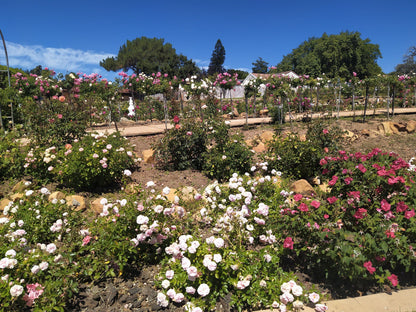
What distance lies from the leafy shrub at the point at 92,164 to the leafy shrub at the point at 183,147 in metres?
0.94

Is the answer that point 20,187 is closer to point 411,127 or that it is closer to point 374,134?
point 374,134

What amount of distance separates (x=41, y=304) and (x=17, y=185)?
3.41 meters

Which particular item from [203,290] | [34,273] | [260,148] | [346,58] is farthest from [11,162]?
[346,58]

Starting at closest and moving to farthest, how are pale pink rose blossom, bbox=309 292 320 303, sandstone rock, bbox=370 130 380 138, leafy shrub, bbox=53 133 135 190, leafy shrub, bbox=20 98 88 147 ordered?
pale pink rose blossom, bbox=309 292 320 303, leafy shrub, bbox=53 133 135 190, leafy shrub, bbox=20 98 88 147, sandstone rock, bbox=370 130 380 138

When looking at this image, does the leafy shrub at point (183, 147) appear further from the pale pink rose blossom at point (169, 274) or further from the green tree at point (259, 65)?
the green tree at point (259, 65)

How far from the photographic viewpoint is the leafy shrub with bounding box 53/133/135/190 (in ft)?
14.2

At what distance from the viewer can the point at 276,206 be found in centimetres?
302

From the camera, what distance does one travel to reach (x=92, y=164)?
4324mm

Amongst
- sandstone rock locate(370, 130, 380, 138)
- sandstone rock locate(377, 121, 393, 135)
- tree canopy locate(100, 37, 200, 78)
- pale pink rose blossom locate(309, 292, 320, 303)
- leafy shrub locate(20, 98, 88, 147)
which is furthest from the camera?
tree canopy locate(100, 37, 200, 78)

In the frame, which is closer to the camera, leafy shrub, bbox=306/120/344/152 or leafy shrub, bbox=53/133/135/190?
leafy shrub, bbox=53/133/135/190

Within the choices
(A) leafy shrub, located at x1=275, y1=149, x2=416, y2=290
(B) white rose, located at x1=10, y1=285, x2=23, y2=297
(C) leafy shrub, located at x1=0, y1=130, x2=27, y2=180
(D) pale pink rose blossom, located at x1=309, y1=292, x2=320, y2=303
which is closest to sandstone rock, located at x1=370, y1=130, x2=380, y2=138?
(A) leafy shrub, located at x1=275, y1=149, x2=416, y2=290

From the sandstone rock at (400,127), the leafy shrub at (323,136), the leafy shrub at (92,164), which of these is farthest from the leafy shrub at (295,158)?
the sandstone rock at (400,127)

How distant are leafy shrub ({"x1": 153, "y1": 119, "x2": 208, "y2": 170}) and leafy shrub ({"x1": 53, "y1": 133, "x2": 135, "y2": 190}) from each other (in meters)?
0.94

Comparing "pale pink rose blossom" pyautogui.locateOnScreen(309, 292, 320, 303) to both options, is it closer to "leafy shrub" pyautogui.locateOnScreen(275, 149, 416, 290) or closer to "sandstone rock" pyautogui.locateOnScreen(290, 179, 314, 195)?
"leafy shrub" pyautogui.locateOnScreen(275, 149, 416, 290)
